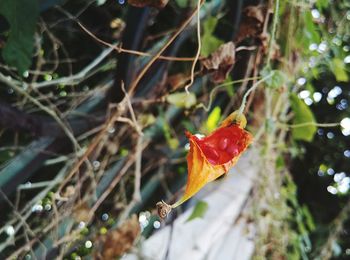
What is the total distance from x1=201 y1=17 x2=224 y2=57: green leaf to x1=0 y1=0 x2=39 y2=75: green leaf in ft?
1.00

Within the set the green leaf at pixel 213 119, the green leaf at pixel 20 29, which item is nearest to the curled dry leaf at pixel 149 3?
the green leaf at pixel 20 29

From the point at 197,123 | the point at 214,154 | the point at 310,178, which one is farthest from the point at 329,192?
the point at 214,154

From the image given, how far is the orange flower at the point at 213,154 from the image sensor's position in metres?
0.39

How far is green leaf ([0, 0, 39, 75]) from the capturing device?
57cm

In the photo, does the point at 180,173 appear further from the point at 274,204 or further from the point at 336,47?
the point at 336,47

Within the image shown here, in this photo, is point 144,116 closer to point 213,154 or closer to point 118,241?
point 118,241

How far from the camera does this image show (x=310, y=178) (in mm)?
2582

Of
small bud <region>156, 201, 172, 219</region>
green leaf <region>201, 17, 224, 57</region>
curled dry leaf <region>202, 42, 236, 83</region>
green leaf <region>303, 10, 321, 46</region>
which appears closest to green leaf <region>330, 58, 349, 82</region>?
green leaf <region>303, 10, 321, 46</region>

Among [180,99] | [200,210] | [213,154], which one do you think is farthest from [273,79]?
[200,210]

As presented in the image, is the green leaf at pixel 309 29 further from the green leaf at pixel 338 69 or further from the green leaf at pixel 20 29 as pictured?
the green leaf at pixel 20 29

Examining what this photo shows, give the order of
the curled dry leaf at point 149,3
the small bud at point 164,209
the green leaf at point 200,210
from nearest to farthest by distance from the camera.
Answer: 1. the small bud at point 164,209
2. the curled dry leaf at point 149,3
3. the green leaf at point 200,210

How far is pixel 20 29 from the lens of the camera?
600 mm

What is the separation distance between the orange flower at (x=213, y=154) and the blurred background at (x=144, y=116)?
168 millimetres

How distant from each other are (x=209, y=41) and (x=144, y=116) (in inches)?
9.7
